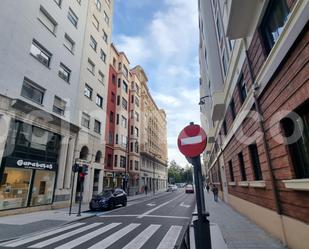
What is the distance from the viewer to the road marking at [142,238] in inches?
256

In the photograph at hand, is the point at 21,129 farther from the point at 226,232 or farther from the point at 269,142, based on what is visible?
the point at 269,142

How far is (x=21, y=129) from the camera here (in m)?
13.3

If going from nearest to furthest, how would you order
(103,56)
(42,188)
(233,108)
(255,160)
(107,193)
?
(255,160), (233,108), (42,188), (107,193), (103,56)

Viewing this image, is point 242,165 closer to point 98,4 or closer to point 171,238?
point 171,238

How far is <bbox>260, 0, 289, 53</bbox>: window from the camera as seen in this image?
536 centimetres

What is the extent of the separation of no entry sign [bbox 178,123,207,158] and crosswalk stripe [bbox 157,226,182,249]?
4.57 m

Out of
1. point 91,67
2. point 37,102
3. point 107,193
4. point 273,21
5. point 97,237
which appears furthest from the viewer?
point 91,67

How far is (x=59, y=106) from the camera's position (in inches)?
689

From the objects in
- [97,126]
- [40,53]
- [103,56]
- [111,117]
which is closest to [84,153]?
[97,126]

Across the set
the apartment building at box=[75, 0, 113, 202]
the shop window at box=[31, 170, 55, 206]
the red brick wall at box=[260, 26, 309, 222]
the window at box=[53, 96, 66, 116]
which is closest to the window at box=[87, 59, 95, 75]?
the apartment building at box=[75, 0, 113, 202]

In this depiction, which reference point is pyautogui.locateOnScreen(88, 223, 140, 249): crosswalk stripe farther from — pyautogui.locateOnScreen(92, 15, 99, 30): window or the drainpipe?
pyautogui.locateOnScreen(92, 15, 99, 30): window

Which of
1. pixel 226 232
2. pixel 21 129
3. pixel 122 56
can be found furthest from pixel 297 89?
pixel 122 56

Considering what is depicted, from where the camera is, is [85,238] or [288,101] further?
[85,238]

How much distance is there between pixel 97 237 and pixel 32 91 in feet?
38.8
